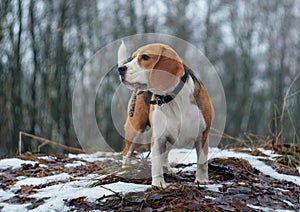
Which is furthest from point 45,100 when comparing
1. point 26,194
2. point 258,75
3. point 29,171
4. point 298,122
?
point 298,122

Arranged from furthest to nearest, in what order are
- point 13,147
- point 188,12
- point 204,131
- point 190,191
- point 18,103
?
point 188,12
point 18,103
point 13,147
point 204,131
point 190,191

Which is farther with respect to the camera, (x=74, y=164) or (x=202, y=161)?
(x=74, y=164)

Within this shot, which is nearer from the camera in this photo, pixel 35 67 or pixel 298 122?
pixel 35 67

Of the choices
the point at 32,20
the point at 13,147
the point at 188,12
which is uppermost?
the point at 188,12

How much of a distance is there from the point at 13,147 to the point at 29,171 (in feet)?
17.3

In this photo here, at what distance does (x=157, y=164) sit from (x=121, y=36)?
11315 mm

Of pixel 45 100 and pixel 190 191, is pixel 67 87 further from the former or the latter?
pixel 190 191

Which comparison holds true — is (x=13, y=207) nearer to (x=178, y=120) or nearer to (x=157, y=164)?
(x=157, y=164)

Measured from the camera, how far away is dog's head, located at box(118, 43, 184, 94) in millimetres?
3137


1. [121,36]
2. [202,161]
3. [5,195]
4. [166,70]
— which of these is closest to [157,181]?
[202,161]

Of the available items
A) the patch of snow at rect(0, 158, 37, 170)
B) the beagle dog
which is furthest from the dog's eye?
the patch of snow at rect(0, 158, 37, 170)

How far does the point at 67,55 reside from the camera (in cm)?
1180

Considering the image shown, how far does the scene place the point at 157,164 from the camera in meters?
3.25

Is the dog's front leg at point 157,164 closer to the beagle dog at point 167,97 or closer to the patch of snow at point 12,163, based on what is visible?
the beagle dog at point 167,97
